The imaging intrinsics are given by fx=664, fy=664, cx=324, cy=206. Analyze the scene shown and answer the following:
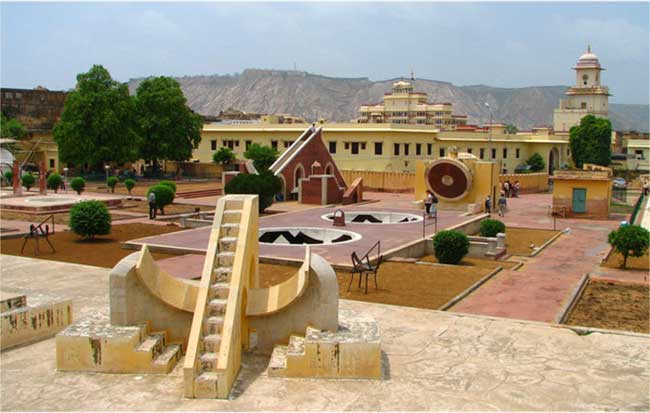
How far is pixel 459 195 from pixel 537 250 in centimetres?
1006

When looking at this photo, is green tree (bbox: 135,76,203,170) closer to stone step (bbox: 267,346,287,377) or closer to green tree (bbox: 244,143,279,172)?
green tree (bbox: 244,143,279,172)

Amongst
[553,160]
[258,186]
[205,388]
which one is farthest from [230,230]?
[553,160]

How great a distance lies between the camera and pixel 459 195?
97.2ft

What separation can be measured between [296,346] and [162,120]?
123 feet

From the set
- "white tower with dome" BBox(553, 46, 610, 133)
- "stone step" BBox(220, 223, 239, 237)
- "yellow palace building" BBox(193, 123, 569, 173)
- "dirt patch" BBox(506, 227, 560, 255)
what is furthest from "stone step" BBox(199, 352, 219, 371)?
"white tower with dome" BBox(553, 46, 610, 133)

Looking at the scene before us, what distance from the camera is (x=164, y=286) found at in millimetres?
9117

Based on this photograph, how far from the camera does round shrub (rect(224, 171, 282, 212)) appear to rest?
2517cm

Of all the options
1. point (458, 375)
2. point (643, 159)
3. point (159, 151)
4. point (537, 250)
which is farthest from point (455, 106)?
point (458, 375)

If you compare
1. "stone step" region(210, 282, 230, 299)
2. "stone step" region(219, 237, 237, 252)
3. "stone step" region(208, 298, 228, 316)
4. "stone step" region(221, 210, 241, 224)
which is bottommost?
"stone step" region(208, 298, 228, 316)

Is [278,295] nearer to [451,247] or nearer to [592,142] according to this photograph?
[451,247]

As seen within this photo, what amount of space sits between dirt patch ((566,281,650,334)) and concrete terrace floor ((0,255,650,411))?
52.1 inches

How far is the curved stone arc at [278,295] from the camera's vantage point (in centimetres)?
862

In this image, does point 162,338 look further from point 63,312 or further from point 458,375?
point 458,375

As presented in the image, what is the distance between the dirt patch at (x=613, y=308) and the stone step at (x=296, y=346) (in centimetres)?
534
